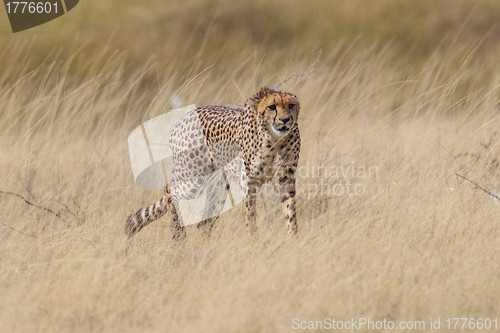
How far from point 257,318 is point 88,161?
7.15 ft

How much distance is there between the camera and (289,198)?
13.6 feet

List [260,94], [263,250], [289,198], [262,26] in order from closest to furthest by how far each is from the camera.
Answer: [263,250]
[260,94]
[289,198]
[262,26]

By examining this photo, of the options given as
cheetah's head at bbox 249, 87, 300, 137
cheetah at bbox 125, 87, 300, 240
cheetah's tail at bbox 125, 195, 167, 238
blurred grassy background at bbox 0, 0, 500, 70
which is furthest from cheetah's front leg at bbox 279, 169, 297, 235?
blurred grassy background at bbox 0, 0, 500, 70

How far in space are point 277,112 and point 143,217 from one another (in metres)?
0.91

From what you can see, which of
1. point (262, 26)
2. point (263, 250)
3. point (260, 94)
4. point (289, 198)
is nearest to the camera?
point (263, 250)

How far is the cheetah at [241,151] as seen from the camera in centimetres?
395

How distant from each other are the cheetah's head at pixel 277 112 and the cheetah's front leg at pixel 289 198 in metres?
0.28

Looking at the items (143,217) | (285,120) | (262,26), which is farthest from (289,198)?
(262,26)

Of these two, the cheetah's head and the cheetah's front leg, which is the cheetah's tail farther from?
the cheetah's head

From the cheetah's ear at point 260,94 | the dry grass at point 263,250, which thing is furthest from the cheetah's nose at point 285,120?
the dry grass at point 263,250

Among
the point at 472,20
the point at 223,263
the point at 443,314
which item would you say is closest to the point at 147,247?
the point at 223,263

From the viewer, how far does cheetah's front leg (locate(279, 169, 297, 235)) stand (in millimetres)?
4094

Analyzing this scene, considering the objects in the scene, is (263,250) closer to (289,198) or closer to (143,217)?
(289,198)

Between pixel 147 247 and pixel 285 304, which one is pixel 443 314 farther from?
pixel 147 247
